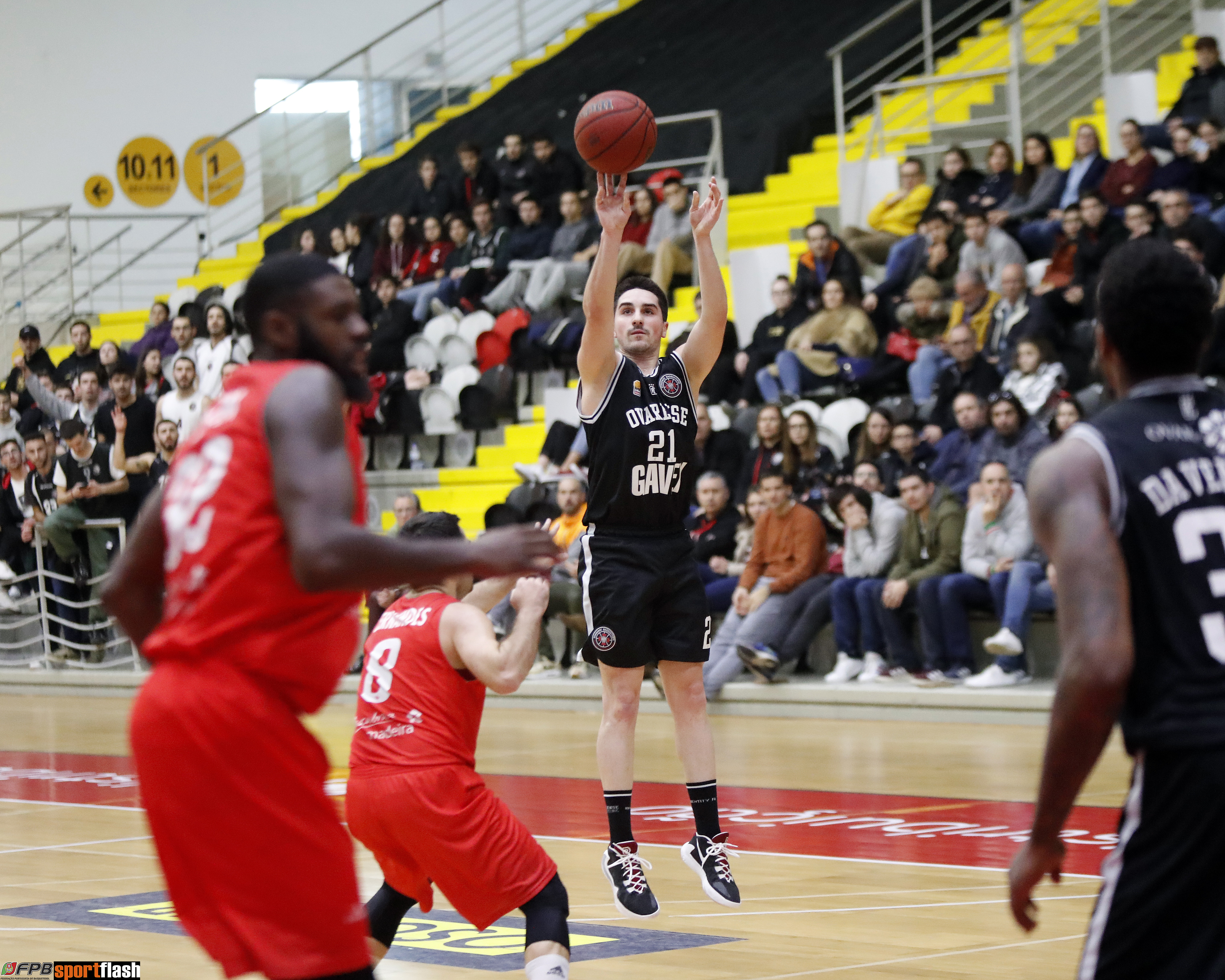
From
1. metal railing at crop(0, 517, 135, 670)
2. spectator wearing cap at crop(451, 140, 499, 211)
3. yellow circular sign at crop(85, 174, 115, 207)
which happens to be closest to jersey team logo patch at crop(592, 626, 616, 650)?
metal railing at crop(0, 517, 135, 670)

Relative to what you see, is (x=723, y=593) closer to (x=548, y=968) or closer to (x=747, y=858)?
(x=747, y=858)

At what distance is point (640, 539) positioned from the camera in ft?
17.0

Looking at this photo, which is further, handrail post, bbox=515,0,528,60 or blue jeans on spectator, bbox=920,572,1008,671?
handrail post, bbox=515,0,528,60

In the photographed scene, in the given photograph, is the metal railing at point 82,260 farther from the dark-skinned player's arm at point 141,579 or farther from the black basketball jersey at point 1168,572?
the black basketball jersey at point 1168,572

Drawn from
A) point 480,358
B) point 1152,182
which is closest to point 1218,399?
point 1152,182

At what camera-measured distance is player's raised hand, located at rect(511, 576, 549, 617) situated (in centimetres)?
341

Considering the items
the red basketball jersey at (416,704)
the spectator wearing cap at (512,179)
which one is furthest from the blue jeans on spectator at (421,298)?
the red basketball jersey at (416,704)

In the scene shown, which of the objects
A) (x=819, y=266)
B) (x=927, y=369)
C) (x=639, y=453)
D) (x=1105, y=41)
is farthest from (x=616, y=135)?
(x=1105, y=41)

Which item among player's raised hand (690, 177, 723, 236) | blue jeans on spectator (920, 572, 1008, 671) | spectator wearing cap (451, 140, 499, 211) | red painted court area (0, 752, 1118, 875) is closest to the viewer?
player's raised hand (690, 177, 723, 236)

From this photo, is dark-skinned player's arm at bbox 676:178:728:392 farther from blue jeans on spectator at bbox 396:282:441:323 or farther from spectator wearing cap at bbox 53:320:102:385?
spectator wearing cap at bbox 53:320:102:385

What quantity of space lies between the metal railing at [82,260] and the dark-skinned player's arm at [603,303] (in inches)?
546

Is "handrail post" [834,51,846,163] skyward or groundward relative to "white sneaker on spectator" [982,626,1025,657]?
skyward

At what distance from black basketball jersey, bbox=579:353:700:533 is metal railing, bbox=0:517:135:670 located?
342 inches

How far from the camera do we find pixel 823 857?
5.83 m
